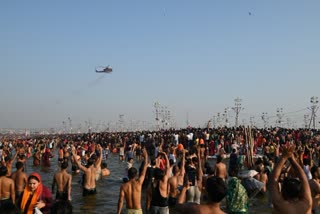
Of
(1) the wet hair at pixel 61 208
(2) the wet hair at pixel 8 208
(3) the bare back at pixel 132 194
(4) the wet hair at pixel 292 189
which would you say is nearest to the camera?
(1) the wet hair at pixel 61 208

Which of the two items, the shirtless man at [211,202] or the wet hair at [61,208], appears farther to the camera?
the shirtless man at [211,202]

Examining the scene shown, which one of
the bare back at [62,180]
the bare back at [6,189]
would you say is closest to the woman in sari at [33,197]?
the bare back at [6,189]

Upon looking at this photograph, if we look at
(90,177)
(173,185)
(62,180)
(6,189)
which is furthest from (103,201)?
(6,189)

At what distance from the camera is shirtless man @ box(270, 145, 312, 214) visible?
4359mm

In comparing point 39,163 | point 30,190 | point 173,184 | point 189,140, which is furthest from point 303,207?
point 189,140

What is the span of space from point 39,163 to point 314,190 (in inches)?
842

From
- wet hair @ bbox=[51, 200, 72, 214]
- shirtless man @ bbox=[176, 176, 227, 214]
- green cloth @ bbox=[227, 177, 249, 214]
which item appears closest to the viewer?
wet hair @ bbox=[51, 200, 72, 214]

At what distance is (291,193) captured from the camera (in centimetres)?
454

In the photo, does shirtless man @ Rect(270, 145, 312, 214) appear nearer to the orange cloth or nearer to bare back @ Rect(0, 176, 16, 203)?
the orange cloth

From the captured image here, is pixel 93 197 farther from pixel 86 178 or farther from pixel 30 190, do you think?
pixel 30 190

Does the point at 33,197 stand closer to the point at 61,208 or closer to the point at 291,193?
the point at 61,208

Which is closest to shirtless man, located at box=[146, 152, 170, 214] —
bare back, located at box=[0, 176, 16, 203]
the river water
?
bare back, located at box=[0, 176, 16, 203]

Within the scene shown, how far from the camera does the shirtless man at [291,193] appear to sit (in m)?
4.36

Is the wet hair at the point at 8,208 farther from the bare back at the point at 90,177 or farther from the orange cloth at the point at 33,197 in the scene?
the bare back at the point at 90,177
